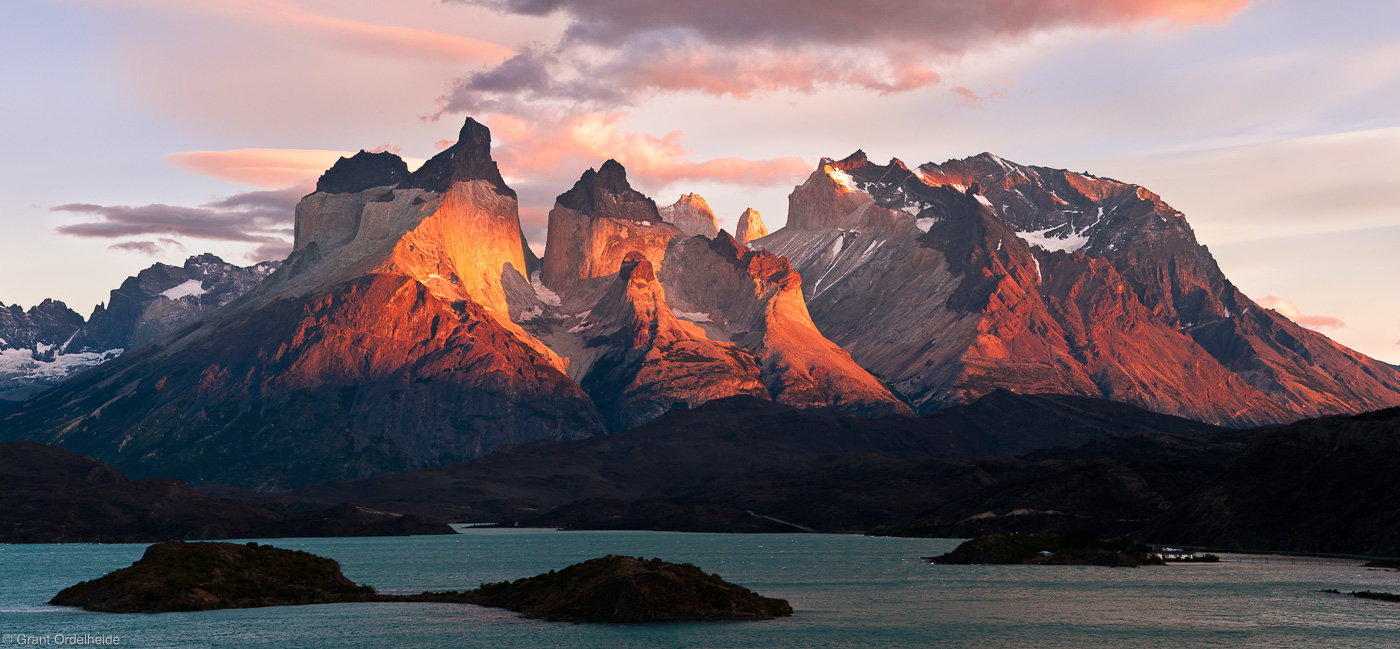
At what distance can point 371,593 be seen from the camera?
18612 cm

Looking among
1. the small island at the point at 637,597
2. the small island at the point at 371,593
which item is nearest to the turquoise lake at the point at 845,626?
the small island at the point at 637,597

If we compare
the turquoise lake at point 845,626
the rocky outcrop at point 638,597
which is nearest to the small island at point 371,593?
the rocky outcrop at point 638,597

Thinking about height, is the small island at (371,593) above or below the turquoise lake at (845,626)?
above

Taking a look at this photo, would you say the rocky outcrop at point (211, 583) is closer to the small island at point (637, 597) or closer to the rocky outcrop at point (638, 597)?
the small island at point (637, 597)

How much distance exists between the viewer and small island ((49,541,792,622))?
155250 mm

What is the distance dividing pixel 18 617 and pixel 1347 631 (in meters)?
149

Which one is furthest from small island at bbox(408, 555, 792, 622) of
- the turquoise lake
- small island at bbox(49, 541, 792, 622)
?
the turquoise lake

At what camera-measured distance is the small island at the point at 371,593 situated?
155 m

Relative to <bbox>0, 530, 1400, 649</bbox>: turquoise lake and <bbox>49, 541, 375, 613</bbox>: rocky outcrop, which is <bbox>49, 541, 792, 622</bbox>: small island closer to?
<bbox>49, 541, 375, 613</bbox>: rocky outcrop

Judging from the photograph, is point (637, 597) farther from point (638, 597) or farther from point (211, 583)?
point (211, 583)

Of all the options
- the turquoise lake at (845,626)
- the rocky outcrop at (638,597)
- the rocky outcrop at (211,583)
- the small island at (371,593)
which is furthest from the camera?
the rocky outcrop at (211,583)

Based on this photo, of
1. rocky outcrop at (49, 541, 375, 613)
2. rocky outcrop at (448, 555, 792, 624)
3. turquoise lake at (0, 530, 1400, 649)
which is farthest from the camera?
rocky outcrop at (49, 541, 375, 613)

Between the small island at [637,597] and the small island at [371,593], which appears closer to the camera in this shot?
the small island at [637,597]

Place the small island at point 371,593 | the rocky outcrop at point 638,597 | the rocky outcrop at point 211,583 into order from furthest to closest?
the rocky outcrop at point 211,583 < the small island at point 371,593 < the rocky outcrop at point 638,597
